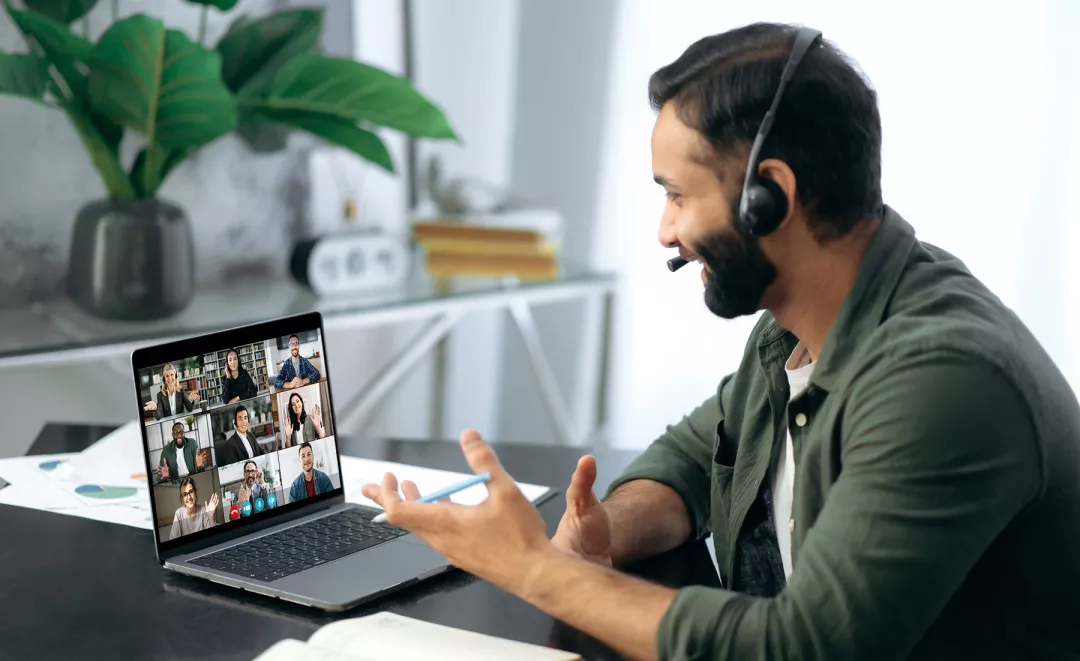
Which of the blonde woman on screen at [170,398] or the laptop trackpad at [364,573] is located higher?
the blonde woman on screen at [170,398]

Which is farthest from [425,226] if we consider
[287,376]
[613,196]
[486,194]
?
[287,376]

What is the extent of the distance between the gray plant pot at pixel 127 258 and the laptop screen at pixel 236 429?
929 mm

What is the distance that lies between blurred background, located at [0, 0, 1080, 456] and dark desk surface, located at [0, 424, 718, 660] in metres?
0.82

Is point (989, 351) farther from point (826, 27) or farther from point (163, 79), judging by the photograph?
point (826, 27)

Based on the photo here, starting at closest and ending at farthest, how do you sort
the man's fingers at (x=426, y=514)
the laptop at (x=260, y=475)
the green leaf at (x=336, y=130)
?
the man's fingers at (x=426, y=514) → the laptop at (x=260, y=475) → the green leaf at (x=336, y=130)

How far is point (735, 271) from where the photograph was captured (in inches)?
40.4

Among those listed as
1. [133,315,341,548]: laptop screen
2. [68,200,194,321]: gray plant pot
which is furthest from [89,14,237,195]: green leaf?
[133,315,341,548]: laptop screen

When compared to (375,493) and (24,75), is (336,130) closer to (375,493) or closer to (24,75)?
(24,75)

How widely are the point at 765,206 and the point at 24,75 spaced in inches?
54.5

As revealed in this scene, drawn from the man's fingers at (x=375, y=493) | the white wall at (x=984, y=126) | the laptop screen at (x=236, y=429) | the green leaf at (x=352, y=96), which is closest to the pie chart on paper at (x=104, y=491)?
the laptop screen at (x=236, y=429)

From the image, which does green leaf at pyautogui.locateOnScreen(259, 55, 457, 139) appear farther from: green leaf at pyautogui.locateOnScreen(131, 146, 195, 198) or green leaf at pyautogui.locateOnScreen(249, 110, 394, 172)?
green leaf at pyautogui.locateOnScreen(131, 146, 195, 198)

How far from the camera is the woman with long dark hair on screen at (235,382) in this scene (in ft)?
3.70

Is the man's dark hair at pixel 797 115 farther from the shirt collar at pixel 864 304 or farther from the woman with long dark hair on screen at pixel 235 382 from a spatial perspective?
the woman with long dark hair on screen at pixel 235 382

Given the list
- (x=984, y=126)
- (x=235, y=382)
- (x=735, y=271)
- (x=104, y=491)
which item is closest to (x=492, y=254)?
(x=984, y=126)
